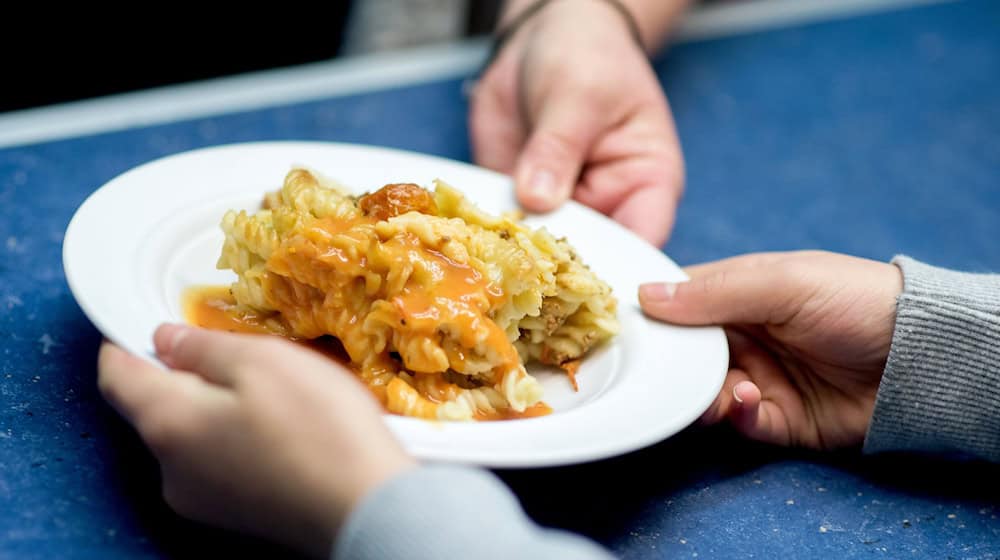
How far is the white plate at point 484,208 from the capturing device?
2.77 feet

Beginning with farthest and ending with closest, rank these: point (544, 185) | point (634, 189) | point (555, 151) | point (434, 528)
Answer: point (634, 189), point (555, 151), point (544, 185), point (434, 528)

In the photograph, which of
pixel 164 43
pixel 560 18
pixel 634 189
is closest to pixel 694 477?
pixel 634 189

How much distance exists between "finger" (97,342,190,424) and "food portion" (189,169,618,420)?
200 millimetres

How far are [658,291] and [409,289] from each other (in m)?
0.32

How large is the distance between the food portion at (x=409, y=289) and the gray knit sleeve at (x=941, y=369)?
0.34 metres

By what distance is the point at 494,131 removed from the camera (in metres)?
1.75

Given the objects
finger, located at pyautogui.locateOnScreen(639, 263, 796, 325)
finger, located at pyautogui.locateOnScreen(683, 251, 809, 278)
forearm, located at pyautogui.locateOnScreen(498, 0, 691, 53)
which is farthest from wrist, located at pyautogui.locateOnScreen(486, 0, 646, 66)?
finger, located at pyautogui.locateOnScreen(639, 263, 796, 325)

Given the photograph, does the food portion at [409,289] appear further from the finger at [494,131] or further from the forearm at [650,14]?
the forearm at [650,14]

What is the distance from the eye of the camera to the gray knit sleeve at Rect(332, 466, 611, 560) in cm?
71

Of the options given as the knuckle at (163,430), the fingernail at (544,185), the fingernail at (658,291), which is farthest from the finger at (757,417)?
the knuckle at (163,430)

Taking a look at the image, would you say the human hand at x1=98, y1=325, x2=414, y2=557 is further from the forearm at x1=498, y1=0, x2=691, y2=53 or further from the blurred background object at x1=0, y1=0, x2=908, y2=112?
the blurred background object at x1=0, y1=0, x2=908, y2=112

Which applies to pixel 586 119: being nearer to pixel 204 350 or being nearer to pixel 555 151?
pixel 555 151

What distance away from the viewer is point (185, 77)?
7.65ft

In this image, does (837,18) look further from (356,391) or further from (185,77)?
(356,391)
